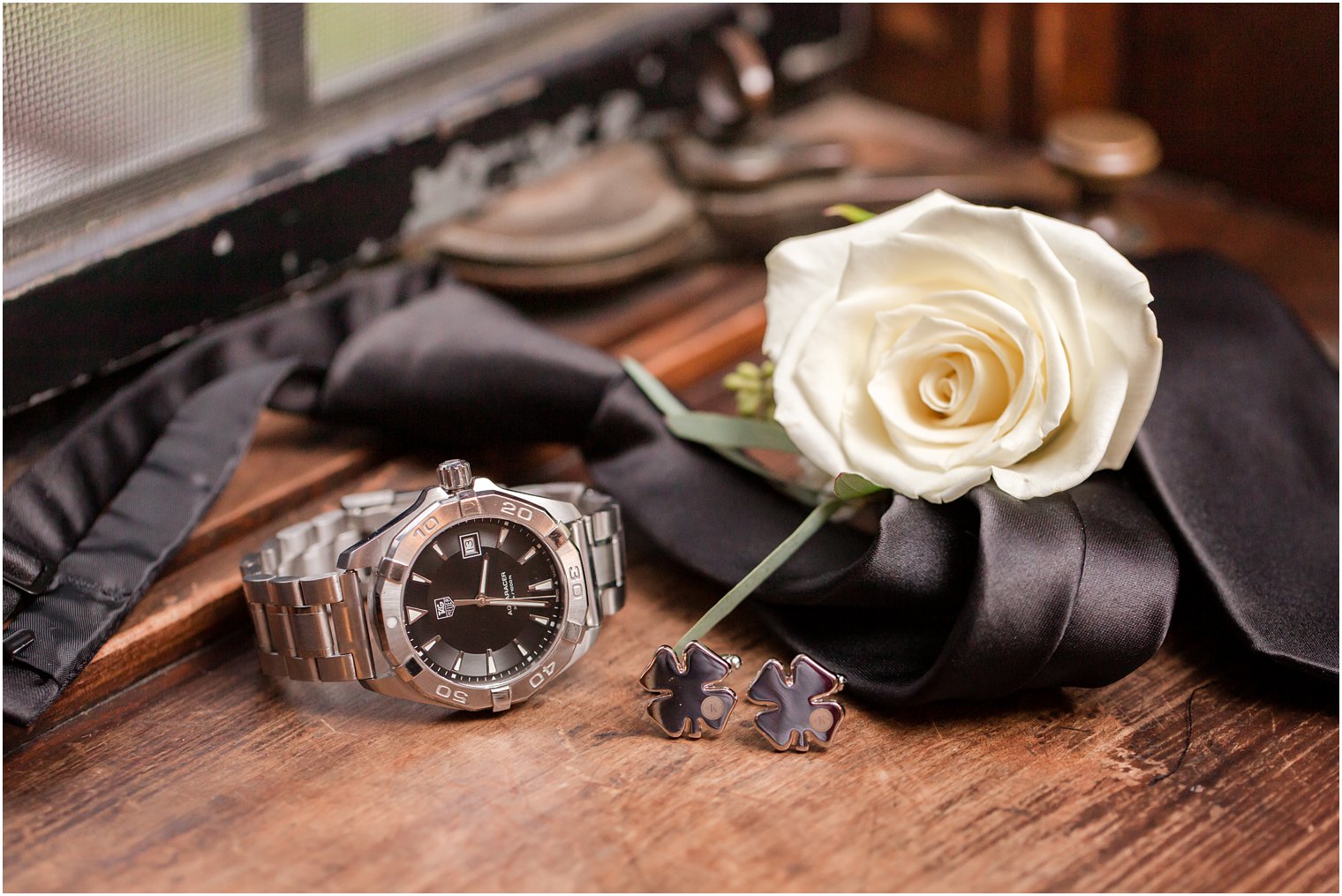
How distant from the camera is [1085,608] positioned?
670 millimetres

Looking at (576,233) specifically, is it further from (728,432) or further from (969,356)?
(969,356)

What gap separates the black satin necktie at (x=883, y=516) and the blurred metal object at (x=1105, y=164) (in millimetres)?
150

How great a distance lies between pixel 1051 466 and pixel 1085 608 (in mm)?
78

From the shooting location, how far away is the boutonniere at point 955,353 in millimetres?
665

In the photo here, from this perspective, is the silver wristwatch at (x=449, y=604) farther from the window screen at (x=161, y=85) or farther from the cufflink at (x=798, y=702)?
the window screen at (x=161, y=85)

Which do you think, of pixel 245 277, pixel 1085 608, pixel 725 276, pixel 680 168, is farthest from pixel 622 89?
pixel 1085 608

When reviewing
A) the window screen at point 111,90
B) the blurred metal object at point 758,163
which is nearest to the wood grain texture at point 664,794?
the window screen at point 111,90

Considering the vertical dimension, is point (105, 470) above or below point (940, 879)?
above

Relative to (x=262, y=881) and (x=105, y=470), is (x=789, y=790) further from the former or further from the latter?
(x=105, y=470)

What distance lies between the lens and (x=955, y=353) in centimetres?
71

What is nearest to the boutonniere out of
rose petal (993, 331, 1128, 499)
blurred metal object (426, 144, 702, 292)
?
rose petal (993, 331, 1128, 499)

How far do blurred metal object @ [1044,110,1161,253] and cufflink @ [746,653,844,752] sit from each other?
527mm

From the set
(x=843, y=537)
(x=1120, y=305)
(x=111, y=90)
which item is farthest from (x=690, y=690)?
(x=111, y=90)

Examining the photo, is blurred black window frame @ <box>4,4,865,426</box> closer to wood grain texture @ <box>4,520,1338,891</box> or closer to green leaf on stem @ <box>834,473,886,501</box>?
wood grain texture @ <box>4,520,1338,891</box>
